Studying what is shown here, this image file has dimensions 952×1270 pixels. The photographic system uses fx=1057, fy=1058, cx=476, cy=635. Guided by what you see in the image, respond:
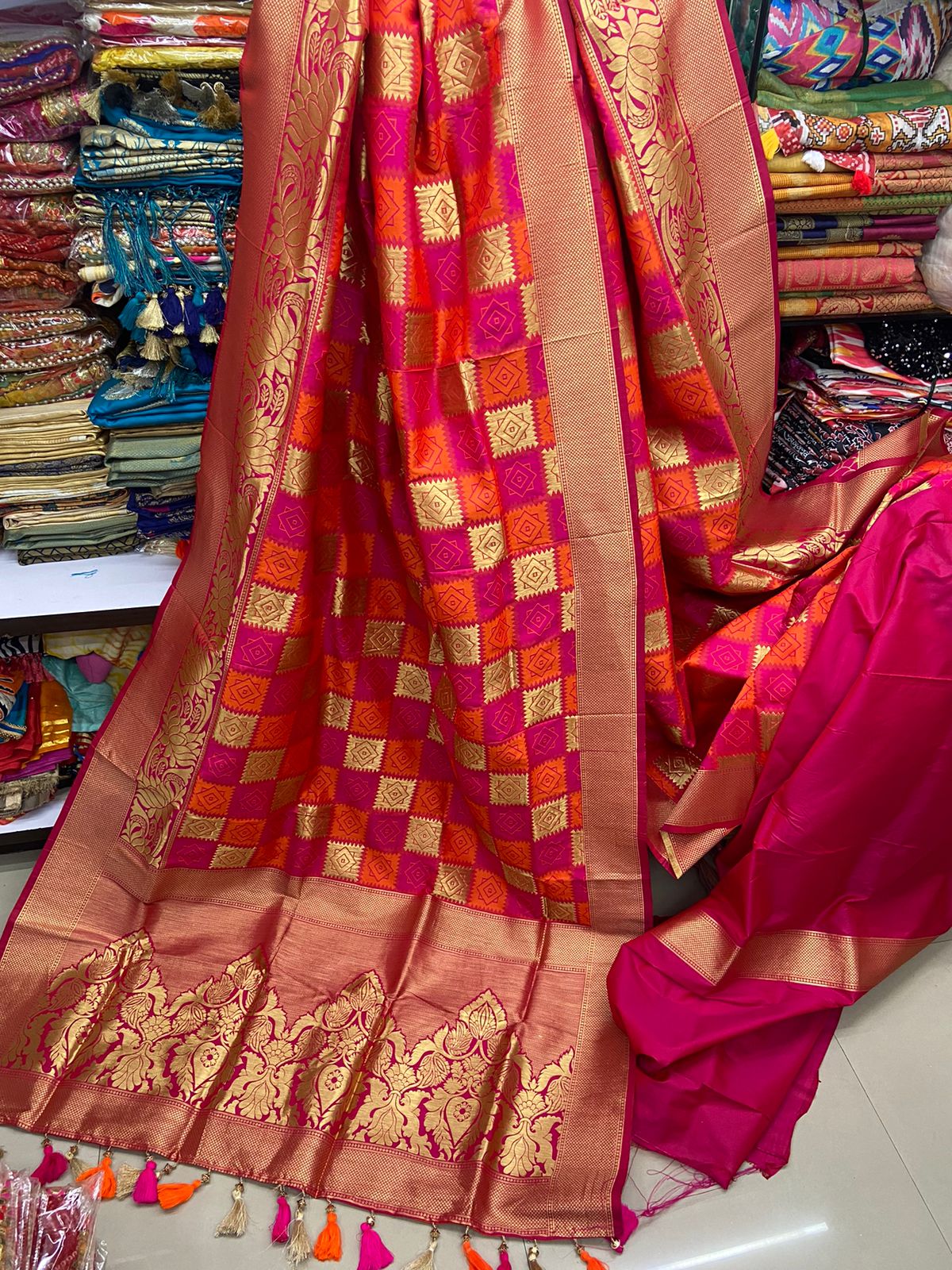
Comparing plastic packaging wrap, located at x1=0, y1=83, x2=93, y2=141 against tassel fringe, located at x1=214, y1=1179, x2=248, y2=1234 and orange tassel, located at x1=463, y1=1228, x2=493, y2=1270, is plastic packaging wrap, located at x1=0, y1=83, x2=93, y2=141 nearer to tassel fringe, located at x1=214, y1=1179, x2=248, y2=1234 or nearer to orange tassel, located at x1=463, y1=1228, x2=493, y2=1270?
tassel fringe, located at x1=214, y1=1179, x2=248, y2=1234

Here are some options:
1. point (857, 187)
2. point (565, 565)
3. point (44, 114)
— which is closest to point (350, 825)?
point (565, 565)

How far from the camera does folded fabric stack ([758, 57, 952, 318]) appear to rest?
1580mm

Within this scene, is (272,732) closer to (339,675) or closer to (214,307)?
(339,675)

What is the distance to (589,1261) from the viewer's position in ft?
4.20

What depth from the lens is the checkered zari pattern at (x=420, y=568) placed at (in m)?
1.32

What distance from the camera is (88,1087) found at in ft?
4.68

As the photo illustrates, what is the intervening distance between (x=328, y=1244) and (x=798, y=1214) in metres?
0.60

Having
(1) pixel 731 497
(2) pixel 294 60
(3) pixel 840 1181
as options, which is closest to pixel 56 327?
(2) pixel 294 60

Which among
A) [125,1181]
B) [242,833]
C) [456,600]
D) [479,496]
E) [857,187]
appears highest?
[857,187]

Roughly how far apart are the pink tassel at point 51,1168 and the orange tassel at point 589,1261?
0.66m

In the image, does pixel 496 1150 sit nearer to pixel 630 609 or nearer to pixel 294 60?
pixel 630 609

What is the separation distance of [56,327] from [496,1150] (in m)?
1.35

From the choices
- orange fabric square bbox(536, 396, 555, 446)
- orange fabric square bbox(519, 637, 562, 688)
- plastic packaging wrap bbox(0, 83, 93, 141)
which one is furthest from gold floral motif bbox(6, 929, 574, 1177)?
plastic packaging wrap bbox(0, 83, 93, 141)

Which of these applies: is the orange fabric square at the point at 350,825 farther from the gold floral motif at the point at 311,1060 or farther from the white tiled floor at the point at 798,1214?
the white tiled floor at the point at 798,1214
